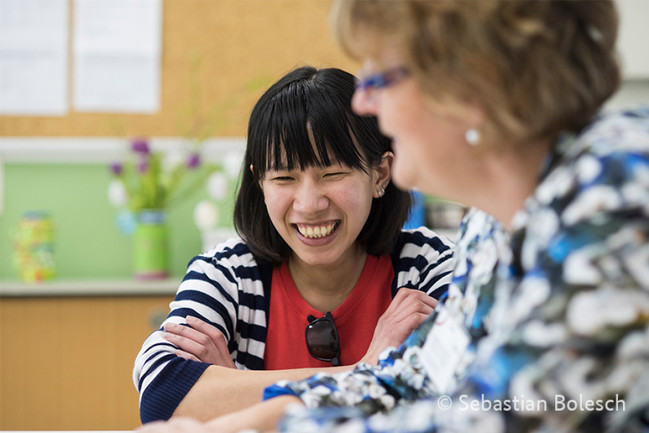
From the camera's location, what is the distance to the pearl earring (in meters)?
0.68

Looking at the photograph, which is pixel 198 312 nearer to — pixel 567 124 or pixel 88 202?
pixel 567 124

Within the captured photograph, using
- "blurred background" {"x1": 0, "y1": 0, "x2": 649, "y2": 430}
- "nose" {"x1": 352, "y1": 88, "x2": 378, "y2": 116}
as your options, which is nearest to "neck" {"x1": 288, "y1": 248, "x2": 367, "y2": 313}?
"nose" {"x1": 352, "y1": 88, "x2": 378, "y2": 116}

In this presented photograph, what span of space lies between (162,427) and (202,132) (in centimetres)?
235

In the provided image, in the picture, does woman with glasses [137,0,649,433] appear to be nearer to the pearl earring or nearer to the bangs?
the pearl earring

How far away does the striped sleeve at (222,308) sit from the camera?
1159 mm

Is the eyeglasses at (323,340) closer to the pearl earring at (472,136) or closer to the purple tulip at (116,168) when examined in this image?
the pearl earring at (472,136)

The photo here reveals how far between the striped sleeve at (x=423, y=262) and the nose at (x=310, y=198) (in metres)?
0.24

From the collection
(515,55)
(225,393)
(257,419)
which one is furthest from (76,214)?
(515,55)

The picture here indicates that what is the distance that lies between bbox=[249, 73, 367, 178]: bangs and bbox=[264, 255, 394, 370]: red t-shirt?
258mm

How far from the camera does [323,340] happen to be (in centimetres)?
129

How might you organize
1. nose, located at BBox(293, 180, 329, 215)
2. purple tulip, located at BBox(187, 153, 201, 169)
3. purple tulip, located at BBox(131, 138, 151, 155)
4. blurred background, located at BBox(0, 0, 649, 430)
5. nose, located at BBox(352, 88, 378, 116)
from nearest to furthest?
nose, located at BBox(352, 88, 378, 116) < nose, located at BBox(293, 180, 329, 215) < purple tulip, located at BBox(131, 138, 151, 155) < purple tulip, located at BBox(187, 153, 201, 169) < blurred background, located at BBox(0, 0, 649, 430)

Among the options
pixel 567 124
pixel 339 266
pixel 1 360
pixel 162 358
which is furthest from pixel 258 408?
pixel 1 360
